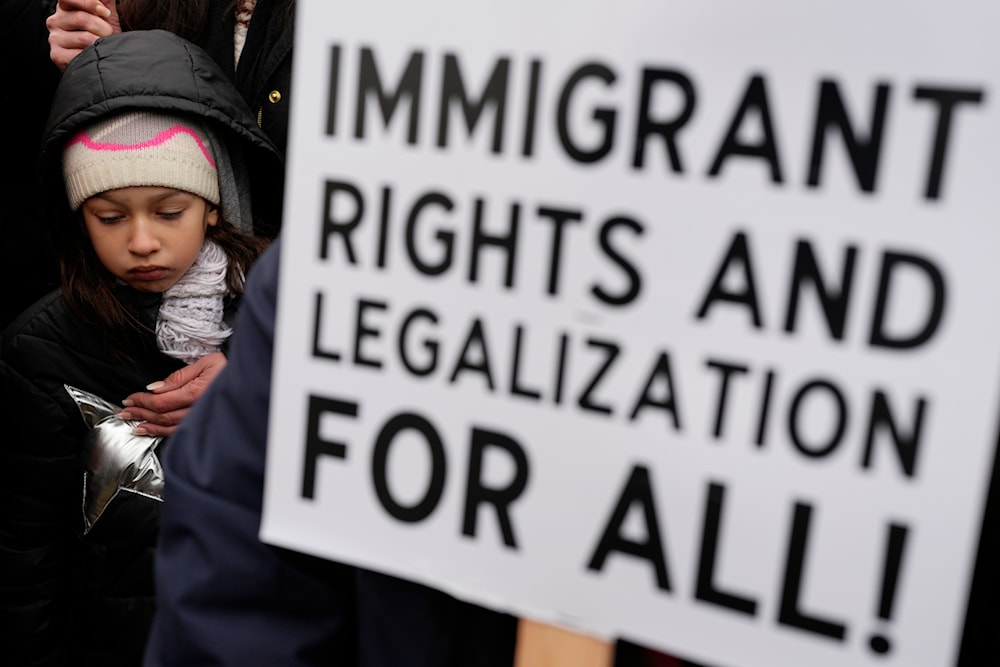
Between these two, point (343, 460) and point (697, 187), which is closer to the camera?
point (697, 187)

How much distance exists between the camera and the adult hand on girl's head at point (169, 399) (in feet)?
5.00

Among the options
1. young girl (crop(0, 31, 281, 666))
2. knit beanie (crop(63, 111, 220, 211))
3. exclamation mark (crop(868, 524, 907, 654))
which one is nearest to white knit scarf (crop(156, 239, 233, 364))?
young girl (crop(0, 31, 281, 666))

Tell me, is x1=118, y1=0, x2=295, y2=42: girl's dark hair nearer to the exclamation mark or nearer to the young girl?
the young girl

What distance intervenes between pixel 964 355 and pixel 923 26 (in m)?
0.17

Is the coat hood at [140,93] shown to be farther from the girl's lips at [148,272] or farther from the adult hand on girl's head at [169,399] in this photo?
the adult hand on girl's head at [169,399]

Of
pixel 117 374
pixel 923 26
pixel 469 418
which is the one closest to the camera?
pixel 923 26

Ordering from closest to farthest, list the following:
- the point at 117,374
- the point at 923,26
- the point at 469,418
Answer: the point at 923,26 < the point at 469,418 < the point at 117,374

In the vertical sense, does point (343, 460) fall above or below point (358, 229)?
below

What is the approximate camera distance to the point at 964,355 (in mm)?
529

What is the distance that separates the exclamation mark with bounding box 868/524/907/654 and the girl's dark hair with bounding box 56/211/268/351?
1289 mm

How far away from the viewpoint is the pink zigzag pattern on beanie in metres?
1.51

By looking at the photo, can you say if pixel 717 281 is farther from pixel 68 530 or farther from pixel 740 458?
pixel 68 530

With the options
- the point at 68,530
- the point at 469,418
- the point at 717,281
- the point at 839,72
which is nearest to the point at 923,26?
the point at 839,72

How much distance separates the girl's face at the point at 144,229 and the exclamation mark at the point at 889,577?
1244 millimetres
